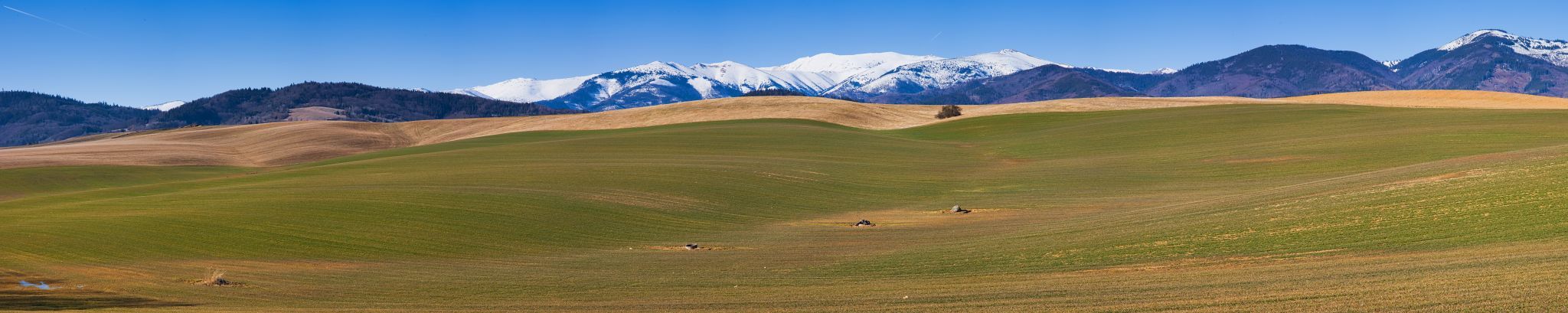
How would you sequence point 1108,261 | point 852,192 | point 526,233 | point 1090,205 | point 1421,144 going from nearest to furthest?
point 1108,261 < point 526,233 < point 1090,205 < point 852,192 < point 1421,144

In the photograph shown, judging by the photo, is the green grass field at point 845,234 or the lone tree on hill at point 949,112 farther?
the lone tree on hill at point 949,112

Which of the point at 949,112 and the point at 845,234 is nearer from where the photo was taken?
the point at 845,234

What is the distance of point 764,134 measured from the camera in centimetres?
9500

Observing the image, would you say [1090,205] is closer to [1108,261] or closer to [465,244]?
[1108,261]

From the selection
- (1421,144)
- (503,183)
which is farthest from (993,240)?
(1421,144)

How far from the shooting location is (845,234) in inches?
1409

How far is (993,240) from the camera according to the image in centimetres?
3105

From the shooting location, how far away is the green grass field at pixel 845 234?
63.1ft

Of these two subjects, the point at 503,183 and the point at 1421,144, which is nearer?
the point at 503,183

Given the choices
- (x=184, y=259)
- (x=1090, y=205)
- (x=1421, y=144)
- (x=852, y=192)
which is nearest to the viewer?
(x=184, y=259)

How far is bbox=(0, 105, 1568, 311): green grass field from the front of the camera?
63.1ft

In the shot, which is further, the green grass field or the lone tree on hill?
the lone tree on hill

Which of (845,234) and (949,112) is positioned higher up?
(949,112)

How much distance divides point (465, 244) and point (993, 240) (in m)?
15.9
